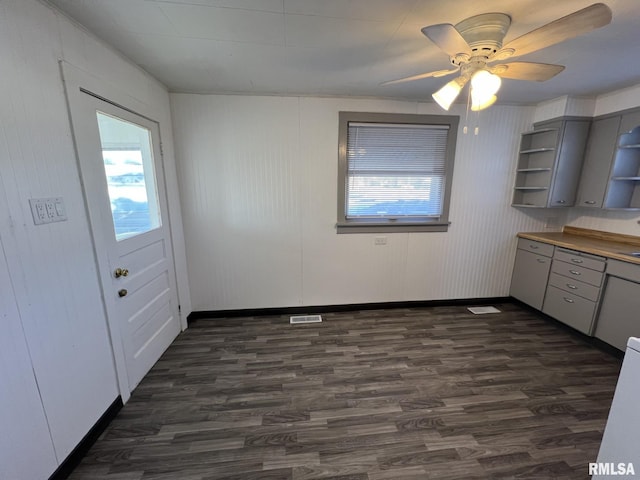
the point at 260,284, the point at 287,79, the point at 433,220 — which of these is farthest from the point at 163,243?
the point at 433,220

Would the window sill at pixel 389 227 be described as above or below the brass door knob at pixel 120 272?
above

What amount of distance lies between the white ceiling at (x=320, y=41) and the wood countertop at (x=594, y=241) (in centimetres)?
151

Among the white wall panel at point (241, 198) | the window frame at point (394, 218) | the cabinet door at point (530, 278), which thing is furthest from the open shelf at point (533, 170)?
the white wall panel at point (241, 198)

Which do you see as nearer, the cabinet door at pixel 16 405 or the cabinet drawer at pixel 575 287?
the cabinet door at pixel 16 405

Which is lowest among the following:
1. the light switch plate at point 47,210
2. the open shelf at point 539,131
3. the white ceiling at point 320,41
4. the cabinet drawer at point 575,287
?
the cabinet drawer at point 575,287

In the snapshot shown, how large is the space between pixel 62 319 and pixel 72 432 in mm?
642

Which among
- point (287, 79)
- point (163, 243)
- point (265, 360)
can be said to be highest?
point (287, 79)

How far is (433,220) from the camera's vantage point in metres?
3.17

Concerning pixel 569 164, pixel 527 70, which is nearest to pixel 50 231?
pixel 527 70

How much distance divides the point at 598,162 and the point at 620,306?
1.50 m

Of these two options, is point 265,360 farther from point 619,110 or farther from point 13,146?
point 619,110

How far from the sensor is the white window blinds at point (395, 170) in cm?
292

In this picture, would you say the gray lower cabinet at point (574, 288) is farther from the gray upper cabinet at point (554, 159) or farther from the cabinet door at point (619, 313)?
the gray upper cabinet at point (554, 159)

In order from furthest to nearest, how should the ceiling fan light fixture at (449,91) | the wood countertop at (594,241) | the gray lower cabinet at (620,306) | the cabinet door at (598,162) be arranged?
1. the cabinet door at (598,162)
2. the wood countertop at (594,241)
3. the gray lower cabinet at (620,306)
4. the ceiling fan light fixture at (449,91)
